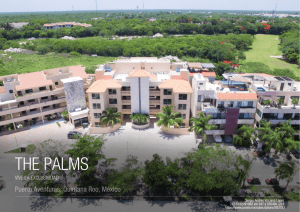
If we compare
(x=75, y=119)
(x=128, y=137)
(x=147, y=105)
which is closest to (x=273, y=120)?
(x=147, y=105)

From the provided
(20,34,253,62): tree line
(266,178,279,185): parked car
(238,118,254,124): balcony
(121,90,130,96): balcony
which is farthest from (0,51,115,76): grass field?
(266,178,279,185): parked car

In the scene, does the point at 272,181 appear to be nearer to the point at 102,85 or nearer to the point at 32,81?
the point at 102,85

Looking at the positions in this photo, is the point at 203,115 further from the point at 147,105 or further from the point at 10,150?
the point at 10,150

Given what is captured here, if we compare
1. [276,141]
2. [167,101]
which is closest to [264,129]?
[276,141]

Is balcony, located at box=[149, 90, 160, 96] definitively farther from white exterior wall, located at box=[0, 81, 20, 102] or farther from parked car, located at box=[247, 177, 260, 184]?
white exterior wall, located at box=[0, 81, 20, 102]

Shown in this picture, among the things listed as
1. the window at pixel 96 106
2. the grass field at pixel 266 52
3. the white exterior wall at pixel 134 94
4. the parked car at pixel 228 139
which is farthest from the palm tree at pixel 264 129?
the grass field at pixel 266 52

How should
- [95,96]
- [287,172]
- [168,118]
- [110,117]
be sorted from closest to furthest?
[287,172] → [168,118] → [95,96] → [110,117]
